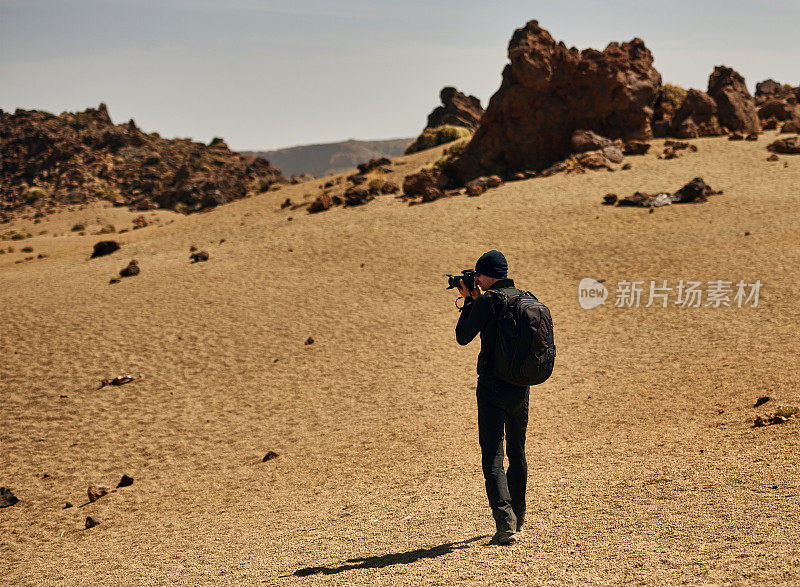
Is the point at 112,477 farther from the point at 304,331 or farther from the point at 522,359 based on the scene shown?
the point at 522,359

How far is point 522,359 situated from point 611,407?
253 inches

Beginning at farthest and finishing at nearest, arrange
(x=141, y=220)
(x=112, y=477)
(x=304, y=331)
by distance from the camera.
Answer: (x=141, y=220)
(x=304, y=331)
(x=112, y=477)

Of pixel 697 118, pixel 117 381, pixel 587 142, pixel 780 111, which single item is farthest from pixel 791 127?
pixel 117 381

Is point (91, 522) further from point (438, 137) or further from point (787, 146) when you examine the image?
point (438, 137)

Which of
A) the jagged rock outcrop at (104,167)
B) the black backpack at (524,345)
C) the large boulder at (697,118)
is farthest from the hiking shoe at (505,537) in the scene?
the jagged rock outcrop at (104,167)

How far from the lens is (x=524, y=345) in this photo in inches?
196

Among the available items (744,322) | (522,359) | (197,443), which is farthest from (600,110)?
(522,359)

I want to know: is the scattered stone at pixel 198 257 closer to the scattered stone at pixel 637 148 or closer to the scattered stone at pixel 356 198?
the scattered stone at pixel 356 198

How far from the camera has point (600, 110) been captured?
34312 mm

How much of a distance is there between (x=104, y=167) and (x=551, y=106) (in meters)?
46.0

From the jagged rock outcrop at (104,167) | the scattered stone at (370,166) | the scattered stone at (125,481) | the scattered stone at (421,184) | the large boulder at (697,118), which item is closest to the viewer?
the scattered stone at (125,481)

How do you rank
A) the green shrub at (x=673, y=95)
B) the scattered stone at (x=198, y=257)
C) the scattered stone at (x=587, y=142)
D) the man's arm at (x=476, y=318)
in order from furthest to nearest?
1. the green shrub at (x=673, y=95)
2. the scattered stone at (x=587, y=142)
3. the scattered stone at (x=198, y=257)
4. the man's arm at (x=476, y=318)

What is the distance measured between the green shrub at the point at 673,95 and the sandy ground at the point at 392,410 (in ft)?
52.0

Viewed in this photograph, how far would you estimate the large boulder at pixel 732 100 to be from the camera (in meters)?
36.9
